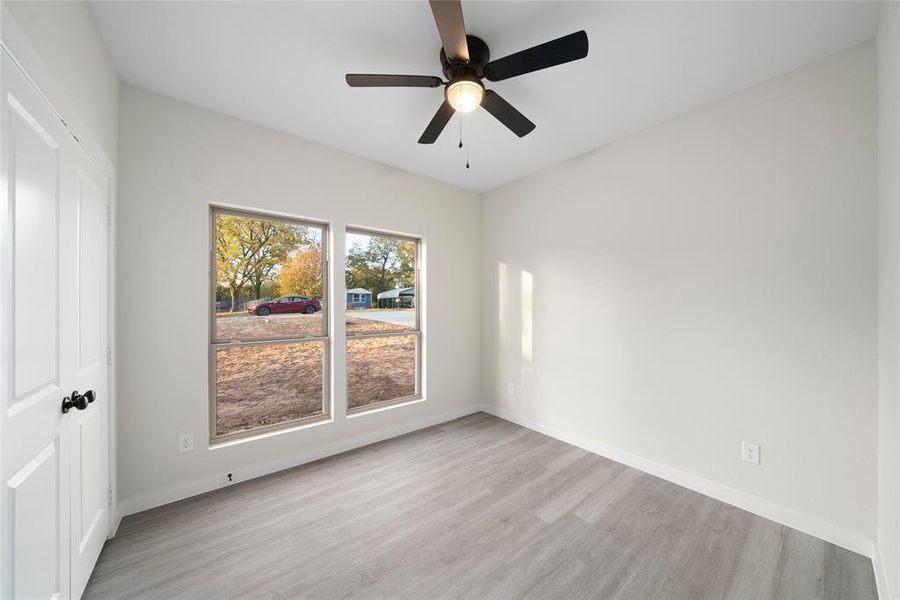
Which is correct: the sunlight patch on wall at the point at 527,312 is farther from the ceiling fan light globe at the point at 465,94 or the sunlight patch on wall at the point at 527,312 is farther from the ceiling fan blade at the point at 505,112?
the ceiling fan light globe at the point at 465,94

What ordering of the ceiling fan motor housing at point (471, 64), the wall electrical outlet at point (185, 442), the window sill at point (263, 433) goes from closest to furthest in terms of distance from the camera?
the ceiling fan motor housing at point (471, 64)
the wall electrical outlet at point (185, 442)
the window sill at point (263, 433)

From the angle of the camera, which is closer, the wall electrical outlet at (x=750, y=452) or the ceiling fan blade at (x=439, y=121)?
the ceiling fan blade at (x=439, y=121)

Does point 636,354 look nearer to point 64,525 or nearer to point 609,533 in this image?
point 609,533

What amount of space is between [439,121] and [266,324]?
6.82 feet

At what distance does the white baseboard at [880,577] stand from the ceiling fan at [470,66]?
2.73 m

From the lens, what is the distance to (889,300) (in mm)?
1561

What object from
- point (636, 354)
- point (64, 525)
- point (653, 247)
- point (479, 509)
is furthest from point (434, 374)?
point (64, 525)

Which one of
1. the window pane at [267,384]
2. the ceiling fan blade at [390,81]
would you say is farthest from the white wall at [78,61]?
the window pane at [267,384]

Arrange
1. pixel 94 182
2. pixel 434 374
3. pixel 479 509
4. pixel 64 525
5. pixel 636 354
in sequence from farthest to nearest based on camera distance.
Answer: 1. pixel 434 374
2. pixel 636 354
3. pixel 479 509
4. pixel 94 182
5. pixel 64 525

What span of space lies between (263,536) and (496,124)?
126 inches

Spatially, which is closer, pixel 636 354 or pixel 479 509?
pixel 479 509

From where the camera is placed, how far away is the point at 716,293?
239 cm

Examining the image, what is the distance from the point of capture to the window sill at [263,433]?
2.56 meters

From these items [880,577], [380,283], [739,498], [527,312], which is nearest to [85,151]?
[380,283]
